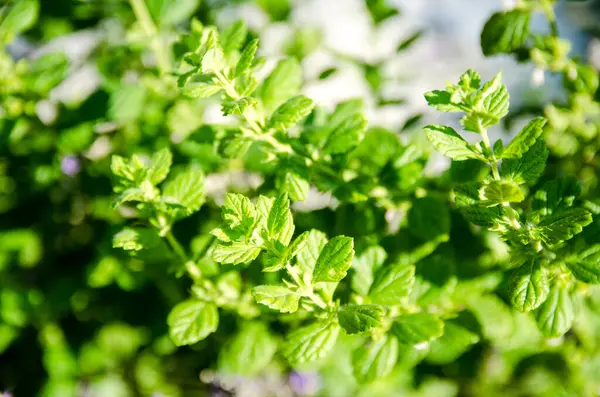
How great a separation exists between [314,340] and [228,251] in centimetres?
22

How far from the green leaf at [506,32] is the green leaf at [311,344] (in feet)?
2.10

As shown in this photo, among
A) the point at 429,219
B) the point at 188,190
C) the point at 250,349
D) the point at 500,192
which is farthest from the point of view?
the point at 250,349

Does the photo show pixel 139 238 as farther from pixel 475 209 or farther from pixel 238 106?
pixel 475 209

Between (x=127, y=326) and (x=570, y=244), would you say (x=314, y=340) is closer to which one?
(x=570, y=244)

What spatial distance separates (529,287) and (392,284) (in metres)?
0.21

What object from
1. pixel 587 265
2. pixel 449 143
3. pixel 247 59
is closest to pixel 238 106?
pixel 247 59

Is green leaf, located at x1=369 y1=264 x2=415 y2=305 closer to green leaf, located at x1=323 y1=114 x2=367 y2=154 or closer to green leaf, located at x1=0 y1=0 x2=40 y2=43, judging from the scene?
green leaf, located at x1=323 y1=114 x2=367 y2=154

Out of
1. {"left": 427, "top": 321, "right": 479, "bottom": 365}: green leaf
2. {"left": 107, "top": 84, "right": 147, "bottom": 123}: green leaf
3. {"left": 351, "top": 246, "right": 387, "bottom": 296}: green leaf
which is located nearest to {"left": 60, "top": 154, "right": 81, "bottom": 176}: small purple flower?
{"left": 107, "top": 84, "right": 147, "bottom": 123}: green leaf

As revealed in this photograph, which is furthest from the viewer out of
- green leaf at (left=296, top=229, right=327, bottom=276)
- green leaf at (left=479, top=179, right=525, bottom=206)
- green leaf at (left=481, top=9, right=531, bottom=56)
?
green leaf at (left=481, top=9, right=531, bottom=56)

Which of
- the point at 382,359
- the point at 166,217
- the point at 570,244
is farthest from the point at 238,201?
the point at 570,244

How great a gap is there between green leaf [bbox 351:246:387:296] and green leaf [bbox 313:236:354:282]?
0.51ft

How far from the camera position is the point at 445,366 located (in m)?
1.62

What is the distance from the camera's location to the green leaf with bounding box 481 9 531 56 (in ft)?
3.75

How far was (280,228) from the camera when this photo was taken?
80 centimetres
